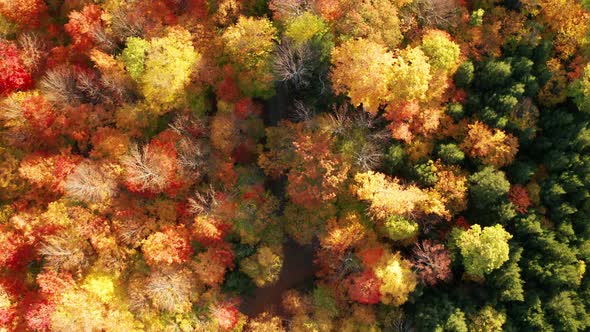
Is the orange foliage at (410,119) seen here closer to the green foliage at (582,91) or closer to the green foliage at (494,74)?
the green foliage at (494,74)

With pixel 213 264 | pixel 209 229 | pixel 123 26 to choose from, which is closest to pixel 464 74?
pixel 209 229

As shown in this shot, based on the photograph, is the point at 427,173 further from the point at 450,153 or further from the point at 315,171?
the point at 315,171

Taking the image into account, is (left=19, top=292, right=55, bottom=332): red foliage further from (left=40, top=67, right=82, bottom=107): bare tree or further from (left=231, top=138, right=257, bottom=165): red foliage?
(left=231, top=138, right=257, bottom=165): red foliage

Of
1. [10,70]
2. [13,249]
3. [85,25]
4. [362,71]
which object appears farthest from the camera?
[10,70]

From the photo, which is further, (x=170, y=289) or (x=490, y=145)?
(x=170, y=289)

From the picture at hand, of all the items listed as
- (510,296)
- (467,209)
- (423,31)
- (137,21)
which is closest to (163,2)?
(137,21)

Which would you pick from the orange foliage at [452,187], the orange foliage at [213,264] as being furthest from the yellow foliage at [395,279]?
the orange foliage at [213,264]

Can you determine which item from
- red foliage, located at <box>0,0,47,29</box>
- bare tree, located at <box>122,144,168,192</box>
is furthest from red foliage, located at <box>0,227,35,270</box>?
red foliage, located at <box>0,0,47,29</box>
